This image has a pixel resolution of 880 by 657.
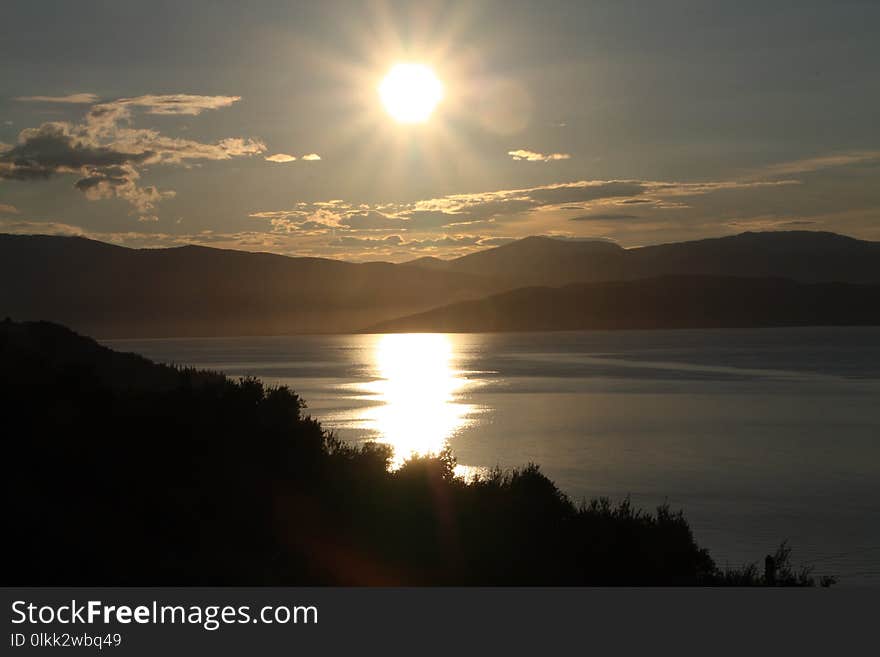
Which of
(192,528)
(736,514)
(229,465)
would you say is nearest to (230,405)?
(229,465)

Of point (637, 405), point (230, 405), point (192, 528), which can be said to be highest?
point (637, 405)

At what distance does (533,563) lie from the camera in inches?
498

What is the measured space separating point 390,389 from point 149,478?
6507 centimetres

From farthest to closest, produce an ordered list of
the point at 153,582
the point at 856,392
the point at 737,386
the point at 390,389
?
the point at 390,389 < the point at 737,386 < the point at 856,392 < the point at 153,582

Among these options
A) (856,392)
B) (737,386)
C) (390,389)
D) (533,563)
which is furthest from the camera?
(390,389)

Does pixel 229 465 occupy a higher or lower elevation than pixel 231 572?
higher

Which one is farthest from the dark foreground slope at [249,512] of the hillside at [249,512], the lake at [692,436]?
the lake at [692,436]

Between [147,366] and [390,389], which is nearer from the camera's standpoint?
[147,366]

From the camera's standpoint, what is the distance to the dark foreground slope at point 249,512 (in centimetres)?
1082

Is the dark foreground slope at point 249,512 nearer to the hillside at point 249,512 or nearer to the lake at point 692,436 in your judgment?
the hillside at point 249,512

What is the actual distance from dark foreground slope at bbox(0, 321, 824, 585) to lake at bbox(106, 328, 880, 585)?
2.65m

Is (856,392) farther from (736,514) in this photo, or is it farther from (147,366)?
(147,366)

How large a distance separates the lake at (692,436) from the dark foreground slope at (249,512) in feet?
8.70

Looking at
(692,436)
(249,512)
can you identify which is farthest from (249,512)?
(692,436)
